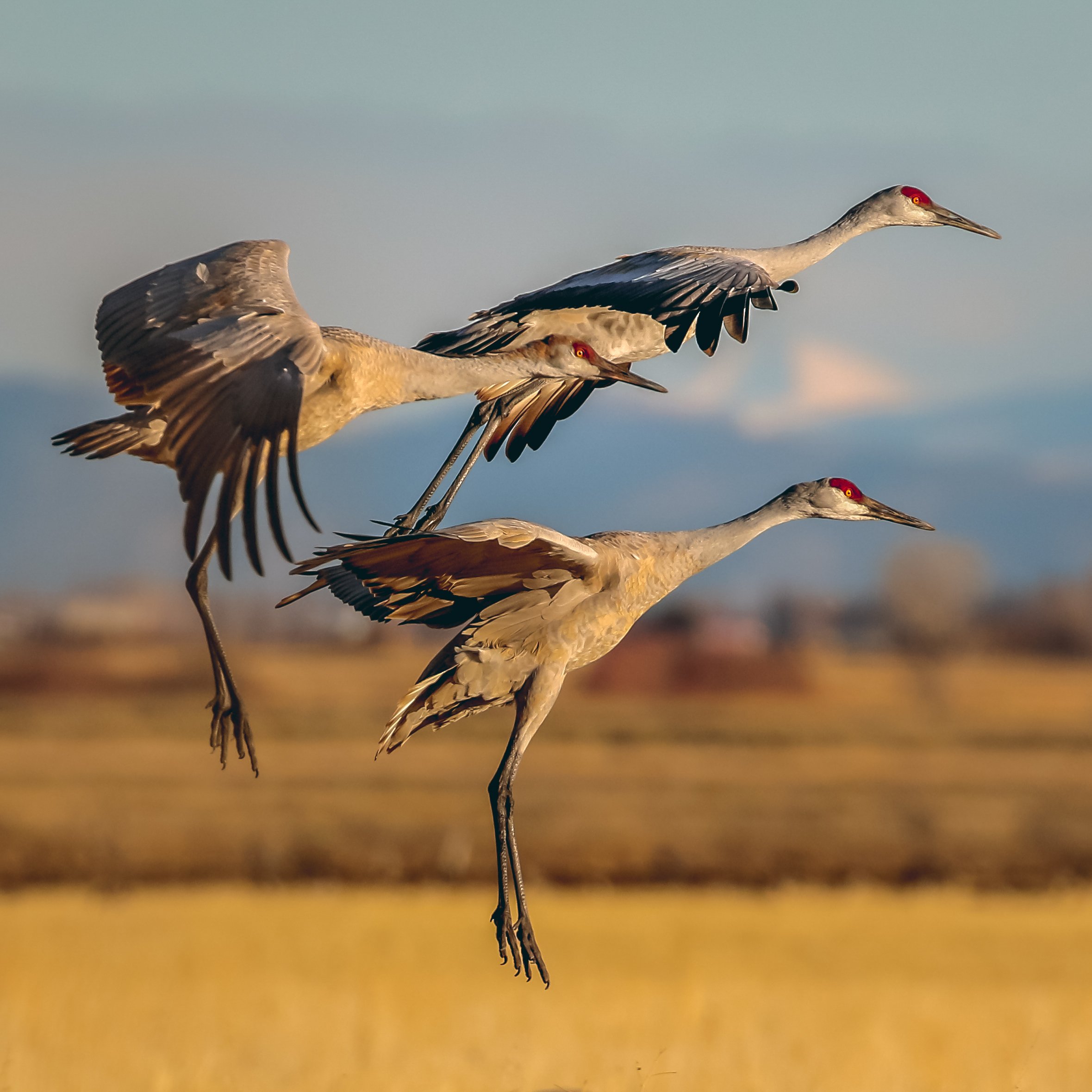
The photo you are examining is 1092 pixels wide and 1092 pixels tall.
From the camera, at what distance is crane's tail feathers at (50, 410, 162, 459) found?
25.7 feet

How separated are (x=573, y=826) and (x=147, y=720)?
1894 centimetres

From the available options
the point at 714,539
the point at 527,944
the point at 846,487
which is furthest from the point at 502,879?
the point at 846,487

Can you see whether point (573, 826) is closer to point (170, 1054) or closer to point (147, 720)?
point (170, 1054)

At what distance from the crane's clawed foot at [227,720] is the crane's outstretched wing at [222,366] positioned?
132 cm

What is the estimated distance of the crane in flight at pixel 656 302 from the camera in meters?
7.85

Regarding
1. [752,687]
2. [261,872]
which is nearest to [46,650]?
[752,687]

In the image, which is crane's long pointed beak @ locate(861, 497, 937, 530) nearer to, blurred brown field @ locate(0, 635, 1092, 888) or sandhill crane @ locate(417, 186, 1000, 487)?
sandhill crane @ locate(417, 186, 1000, 487)

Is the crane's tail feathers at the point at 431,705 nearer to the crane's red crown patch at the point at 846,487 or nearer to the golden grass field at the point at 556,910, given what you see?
the crane's red crown patch at the point at 846,487

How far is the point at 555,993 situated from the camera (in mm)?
19219

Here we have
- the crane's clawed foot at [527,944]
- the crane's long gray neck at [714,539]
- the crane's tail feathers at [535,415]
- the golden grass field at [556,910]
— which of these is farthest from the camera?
the golden grass field at [556,910]

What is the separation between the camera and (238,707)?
8055mm

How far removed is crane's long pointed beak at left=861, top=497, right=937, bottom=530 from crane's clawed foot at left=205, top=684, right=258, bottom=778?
10.0 feet

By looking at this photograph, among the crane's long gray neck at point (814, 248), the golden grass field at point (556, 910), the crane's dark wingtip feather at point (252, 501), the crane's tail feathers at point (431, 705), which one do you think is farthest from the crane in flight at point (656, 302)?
the golden grass field at point (556, 910)

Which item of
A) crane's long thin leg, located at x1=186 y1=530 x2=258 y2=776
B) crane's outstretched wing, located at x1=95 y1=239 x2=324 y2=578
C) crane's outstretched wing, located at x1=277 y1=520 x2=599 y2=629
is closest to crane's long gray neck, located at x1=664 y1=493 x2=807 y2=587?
crane's outstretched wing, located at x1=277 y1=520 x2=599 y2=629
